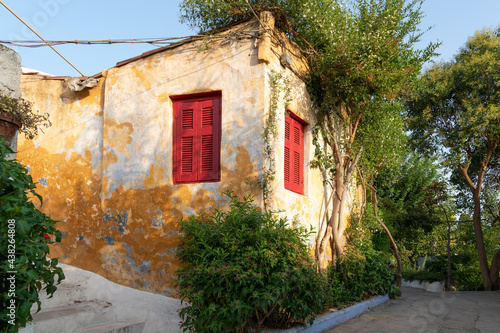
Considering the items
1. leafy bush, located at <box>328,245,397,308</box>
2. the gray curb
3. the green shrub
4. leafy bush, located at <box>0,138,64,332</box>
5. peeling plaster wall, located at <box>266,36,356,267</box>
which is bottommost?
the green shrub

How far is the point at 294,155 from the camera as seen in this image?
766cm

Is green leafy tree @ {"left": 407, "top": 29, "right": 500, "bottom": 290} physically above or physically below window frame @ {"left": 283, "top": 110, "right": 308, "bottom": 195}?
above

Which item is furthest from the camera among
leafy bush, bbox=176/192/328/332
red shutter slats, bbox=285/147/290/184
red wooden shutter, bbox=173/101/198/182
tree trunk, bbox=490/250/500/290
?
tree trunk, bbox=490/250/500/290

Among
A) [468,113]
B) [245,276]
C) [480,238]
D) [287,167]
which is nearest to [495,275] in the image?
[480,238]

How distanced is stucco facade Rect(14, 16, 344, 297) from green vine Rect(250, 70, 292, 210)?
88 mm

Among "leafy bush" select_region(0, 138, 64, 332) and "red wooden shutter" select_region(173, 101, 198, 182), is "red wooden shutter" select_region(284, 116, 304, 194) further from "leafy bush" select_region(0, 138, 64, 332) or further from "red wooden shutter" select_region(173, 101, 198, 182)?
"leafy bush" select_region(0, 138, 64, 332)

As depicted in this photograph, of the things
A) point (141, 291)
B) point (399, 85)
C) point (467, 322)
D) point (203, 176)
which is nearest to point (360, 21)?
point (399, 85)

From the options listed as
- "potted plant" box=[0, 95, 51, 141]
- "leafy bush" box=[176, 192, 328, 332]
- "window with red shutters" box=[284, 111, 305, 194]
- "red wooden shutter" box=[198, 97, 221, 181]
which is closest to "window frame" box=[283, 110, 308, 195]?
"window with red shutters" box=[284, 111, 305, 194]

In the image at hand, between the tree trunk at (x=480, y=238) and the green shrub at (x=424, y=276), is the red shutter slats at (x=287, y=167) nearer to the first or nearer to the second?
the tree trunk at (x=480, y=238)

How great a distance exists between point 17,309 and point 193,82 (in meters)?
4.56

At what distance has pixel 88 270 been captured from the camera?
275 inches

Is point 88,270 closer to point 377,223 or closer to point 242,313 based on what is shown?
point 242,313

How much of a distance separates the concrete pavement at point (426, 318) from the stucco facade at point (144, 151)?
1.96 metres

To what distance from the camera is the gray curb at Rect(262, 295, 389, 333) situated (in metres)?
5.72
